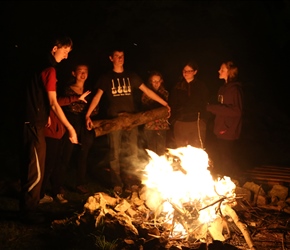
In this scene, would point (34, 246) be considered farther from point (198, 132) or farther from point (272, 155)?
point (272, 155)

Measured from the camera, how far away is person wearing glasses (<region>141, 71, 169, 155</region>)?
22.8 ft

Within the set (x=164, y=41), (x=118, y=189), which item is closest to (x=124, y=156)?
(x=118, y=189)

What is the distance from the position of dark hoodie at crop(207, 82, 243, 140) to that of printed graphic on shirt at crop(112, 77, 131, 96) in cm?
148

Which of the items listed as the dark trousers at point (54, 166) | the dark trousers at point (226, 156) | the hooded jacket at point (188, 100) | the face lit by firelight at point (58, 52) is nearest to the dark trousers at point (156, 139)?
the hooded jacket at point (188, 100)

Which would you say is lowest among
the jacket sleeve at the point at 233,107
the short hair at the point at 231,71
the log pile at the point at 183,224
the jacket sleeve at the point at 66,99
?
the log pile at the point at 183,224

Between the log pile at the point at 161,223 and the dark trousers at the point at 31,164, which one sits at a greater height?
the dark trousers at the point at 31,164

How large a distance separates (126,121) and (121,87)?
0.59 meters

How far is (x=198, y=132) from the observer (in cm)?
695

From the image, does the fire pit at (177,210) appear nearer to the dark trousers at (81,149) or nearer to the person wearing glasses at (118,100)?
the person wearing glasses at (118,100)

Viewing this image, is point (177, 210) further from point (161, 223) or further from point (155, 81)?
point (155, 81)

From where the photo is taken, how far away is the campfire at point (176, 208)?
4.60 m

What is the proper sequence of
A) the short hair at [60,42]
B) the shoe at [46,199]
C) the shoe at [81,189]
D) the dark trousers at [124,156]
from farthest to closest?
the dark trousers at [124,156], the shoe at [81,189], the shoe at [46,199], the short hair at [60,42]

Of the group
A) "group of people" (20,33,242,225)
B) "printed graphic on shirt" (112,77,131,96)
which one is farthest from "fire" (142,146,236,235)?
"printed graphic on shirt" (112,77,131,96)

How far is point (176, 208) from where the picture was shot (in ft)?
15.6
